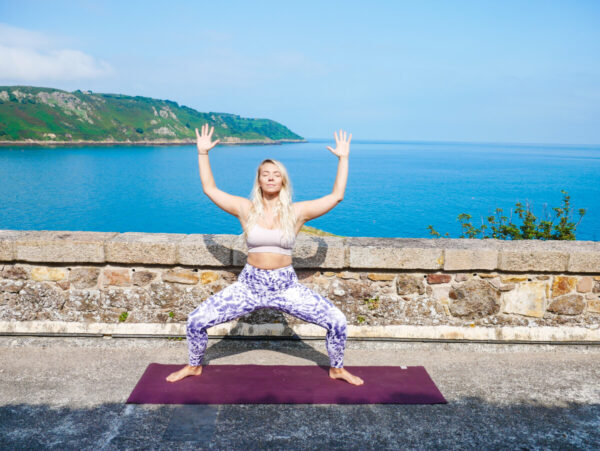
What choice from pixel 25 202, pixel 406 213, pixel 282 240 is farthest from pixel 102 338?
pixel 25 202

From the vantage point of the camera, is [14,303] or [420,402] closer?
[420,402]

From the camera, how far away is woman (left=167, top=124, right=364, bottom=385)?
3.95m

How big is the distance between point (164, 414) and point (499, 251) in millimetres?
3615

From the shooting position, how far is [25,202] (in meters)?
71.6

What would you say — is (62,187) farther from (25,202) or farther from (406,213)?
(406,213)

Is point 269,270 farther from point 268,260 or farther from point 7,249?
point 7,249

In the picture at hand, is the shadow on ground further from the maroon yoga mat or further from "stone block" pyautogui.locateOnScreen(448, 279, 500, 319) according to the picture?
"stone block" pyautogui.locateOnScreen(448, 279, 500, 319)

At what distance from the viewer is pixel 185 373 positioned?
13.8 feet

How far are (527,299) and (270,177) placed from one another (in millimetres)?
3169

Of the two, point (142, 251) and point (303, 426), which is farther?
point (142, 251)

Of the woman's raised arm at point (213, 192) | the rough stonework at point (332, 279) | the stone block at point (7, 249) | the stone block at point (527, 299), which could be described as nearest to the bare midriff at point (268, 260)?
the woman's raised arm at point (213, 192)

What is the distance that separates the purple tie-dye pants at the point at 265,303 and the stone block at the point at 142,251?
109 cm

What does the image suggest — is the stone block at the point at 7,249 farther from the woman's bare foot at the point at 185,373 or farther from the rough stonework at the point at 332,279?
the woman's bare foot at the point at 185,373

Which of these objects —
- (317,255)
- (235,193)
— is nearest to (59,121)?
(235,193)
